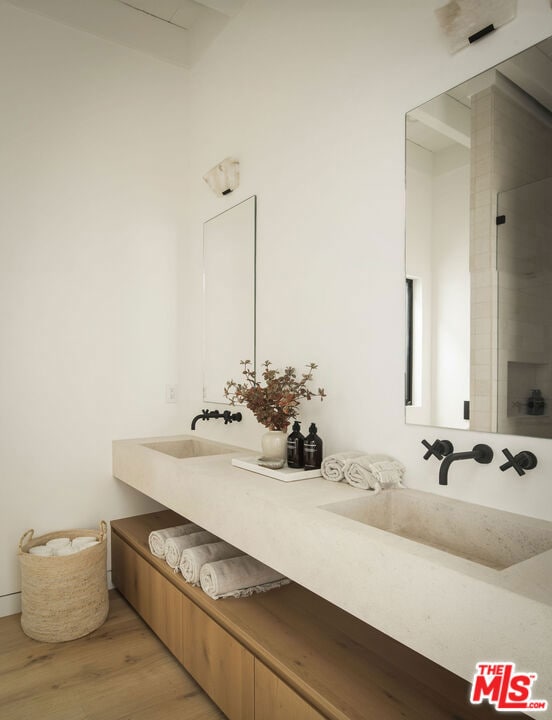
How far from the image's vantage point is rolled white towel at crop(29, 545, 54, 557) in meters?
2.35

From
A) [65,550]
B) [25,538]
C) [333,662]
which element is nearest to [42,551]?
[65,550]

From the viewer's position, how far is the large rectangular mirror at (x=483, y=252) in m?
1.33

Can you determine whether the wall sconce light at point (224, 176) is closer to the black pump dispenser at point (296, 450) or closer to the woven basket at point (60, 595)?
the black pump dispenser at point (296, 450)

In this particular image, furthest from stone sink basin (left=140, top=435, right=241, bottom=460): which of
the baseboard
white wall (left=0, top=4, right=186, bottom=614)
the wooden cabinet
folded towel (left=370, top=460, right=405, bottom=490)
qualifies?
folded towel (left=370, top=460, right=405, bottom=490)

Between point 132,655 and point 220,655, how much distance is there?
2.26 feet

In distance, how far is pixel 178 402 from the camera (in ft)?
10.2

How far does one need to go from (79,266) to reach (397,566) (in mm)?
2360

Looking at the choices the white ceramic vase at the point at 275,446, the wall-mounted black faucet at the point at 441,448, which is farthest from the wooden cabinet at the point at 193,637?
the wall-mounted black faucet at the point at 441,448

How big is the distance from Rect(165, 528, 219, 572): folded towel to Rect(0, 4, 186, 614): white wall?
82cm

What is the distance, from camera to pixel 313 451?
1.85 meters

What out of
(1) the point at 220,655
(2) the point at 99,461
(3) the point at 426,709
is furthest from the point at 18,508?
(3) the point at 426,709

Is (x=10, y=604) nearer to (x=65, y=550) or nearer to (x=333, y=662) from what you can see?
(x=65, y=550)

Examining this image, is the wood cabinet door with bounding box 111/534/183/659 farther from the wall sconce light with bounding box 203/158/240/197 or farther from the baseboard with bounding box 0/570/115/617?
the wall sconce light with bounding box 203/158/240/197

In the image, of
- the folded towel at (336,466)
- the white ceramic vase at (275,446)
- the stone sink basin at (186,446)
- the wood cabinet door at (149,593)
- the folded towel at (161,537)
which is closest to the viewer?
the folded towel at (336,466)
